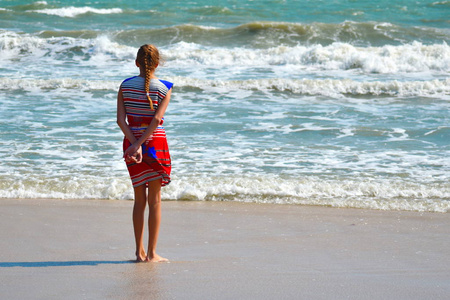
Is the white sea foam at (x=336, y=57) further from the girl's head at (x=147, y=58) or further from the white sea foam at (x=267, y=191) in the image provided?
the girl's head at (x=147, y=58)

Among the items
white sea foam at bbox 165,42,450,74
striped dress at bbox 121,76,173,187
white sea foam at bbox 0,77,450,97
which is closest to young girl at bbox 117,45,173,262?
striped dress at bbox 121,76,173,187

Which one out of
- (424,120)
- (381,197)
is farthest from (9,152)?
(424,120)

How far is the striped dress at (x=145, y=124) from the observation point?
13.0 ft

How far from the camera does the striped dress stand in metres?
3.95

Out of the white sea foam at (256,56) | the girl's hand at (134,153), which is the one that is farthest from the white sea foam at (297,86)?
the girl's hand at (134,153)

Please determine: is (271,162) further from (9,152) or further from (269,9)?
(269,9)

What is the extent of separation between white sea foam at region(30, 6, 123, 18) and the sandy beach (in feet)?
67.8

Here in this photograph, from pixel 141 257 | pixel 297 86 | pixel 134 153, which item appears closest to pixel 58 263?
pixel 141 257

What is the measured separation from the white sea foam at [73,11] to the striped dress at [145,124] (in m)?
22.4

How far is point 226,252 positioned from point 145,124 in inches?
45.4

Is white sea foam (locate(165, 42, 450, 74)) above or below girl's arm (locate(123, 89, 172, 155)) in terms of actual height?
below

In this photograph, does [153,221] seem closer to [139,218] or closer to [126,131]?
[139,218]

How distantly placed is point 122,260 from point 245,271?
907 mm

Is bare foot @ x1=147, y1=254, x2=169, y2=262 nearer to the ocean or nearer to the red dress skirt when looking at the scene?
the red dress skirt
